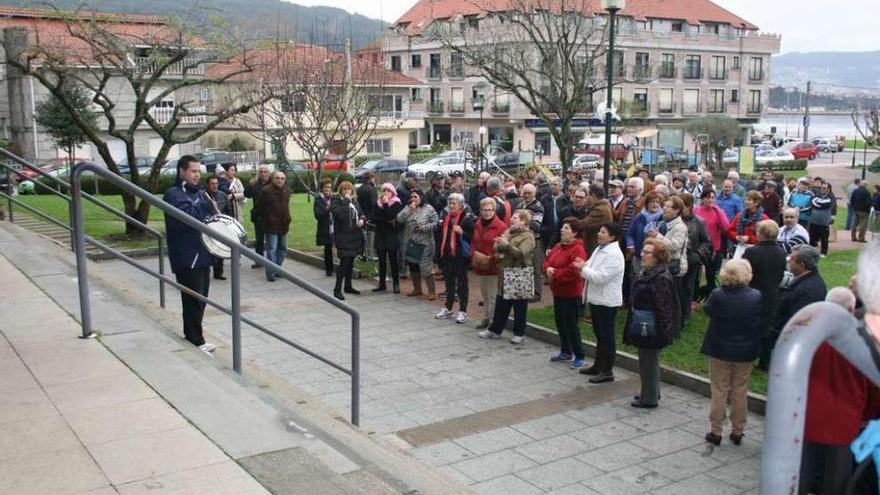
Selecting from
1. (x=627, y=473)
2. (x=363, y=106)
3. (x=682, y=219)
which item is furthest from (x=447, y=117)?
(x=627, y=473)

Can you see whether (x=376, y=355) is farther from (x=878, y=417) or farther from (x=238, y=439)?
(x=878, y=417)

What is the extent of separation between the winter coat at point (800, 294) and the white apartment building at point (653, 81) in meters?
51.7

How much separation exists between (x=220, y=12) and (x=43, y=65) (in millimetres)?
3922

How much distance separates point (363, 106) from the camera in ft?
66.3

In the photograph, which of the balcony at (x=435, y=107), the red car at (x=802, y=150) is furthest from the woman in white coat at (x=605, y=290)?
the balcony at (x=435, y=107)

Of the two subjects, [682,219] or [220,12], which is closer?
[682,219]

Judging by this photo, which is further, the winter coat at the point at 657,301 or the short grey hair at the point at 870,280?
the winter coat at the point at 657,301

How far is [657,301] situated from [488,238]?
10.9 feet

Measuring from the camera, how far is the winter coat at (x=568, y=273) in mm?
9055

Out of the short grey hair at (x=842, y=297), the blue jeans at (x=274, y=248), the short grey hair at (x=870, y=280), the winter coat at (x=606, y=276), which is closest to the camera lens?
the short grey hair at (x=870, y=280)

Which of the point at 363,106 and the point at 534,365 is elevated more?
the point at 363,106

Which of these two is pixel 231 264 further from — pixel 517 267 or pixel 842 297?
pixel 517 267

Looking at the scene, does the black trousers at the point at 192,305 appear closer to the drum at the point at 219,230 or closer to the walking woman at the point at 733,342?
the drum at the point at 219,230

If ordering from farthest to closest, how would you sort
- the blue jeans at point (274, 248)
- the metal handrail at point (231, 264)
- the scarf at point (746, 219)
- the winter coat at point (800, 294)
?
the blue jeans at point (274, 248)
the scarf at point (746, 219)
the winter coat at point (800, 294)
the metal handrail at point (231, 264)
